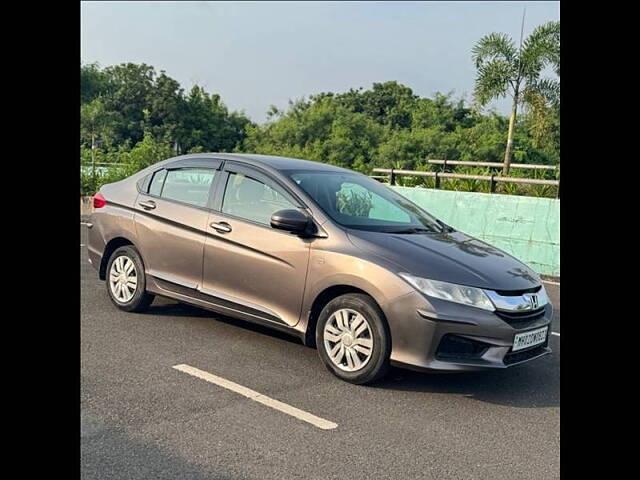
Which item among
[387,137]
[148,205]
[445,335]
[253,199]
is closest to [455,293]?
[445,335]

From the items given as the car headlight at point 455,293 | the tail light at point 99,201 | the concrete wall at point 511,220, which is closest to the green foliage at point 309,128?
the concrete wall at point 511,220

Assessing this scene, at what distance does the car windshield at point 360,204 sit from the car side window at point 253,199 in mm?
197

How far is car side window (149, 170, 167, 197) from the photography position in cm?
611

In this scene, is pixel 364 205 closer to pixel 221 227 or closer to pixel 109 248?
pixel 221 227

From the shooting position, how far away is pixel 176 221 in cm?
571

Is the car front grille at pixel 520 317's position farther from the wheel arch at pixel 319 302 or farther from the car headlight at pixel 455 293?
the wheel arch at pixel 319 302

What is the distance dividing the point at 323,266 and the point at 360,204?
2.82ft

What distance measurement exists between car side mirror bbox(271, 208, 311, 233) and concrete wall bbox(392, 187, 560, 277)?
234 inches

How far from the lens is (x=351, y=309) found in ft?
15.2

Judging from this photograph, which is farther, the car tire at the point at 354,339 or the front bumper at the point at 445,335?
the car tire at the point at 354,339

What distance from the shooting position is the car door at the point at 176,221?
556 cm

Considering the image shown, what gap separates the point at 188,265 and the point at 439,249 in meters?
2.20
